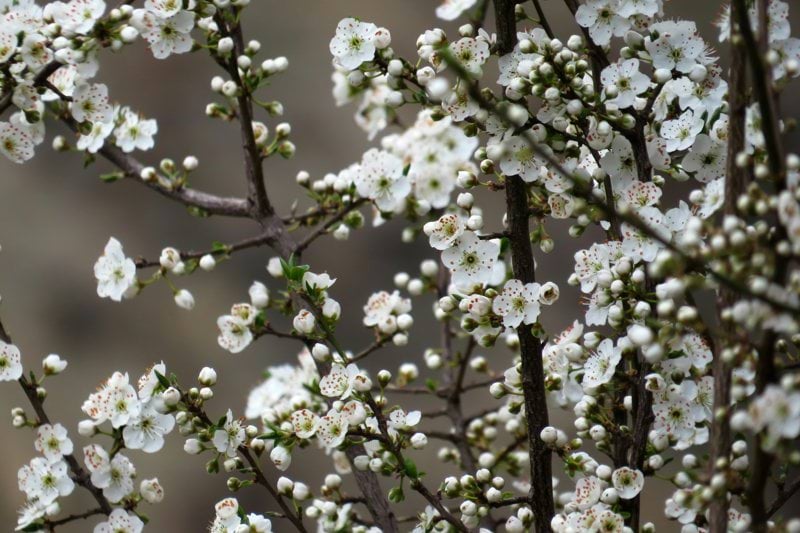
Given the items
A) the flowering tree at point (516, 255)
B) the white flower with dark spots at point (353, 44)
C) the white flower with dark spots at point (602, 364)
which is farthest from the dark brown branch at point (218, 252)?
the white flower with dark spots at point (602, 364)

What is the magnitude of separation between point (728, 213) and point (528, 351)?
1.13 ft

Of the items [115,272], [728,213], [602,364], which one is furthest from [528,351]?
[115,272]

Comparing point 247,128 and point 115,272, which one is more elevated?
point 247,128

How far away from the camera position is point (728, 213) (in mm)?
966

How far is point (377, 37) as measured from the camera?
121cm

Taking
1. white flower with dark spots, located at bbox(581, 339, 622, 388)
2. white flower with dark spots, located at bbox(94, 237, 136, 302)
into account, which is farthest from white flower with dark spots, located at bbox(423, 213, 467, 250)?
white flower with dark spots, located at bbox(94, 237, 136, 302)

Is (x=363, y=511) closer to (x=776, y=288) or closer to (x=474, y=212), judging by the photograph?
(x=474, y=212)

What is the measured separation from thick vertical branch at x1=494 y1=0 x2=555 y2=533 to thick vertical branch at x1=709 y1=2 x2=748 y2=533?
28cm

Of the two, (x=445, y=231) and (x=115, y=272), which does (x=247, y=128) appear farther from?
(x=445, y=231)

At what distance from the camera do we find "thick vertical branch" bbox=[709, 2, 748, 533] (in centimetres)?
95

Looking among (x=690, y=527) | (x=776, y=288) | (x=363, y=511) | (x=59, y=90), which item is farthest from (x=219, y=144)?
(x=776, y=288)

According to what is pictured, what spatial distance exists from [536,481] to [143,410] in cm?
50

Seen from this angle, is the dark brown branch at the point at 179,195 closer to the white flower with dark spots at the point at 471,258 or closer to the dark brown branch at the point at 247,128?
the dark brown branch at the point at 247,128

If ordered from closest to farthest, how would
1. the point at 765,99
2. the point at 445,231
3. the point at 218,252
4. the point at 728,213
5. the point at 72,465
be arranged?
the point at 765,99, the point at 728,213, the point at 445,231, the point at 72,465, the point at 218,252
